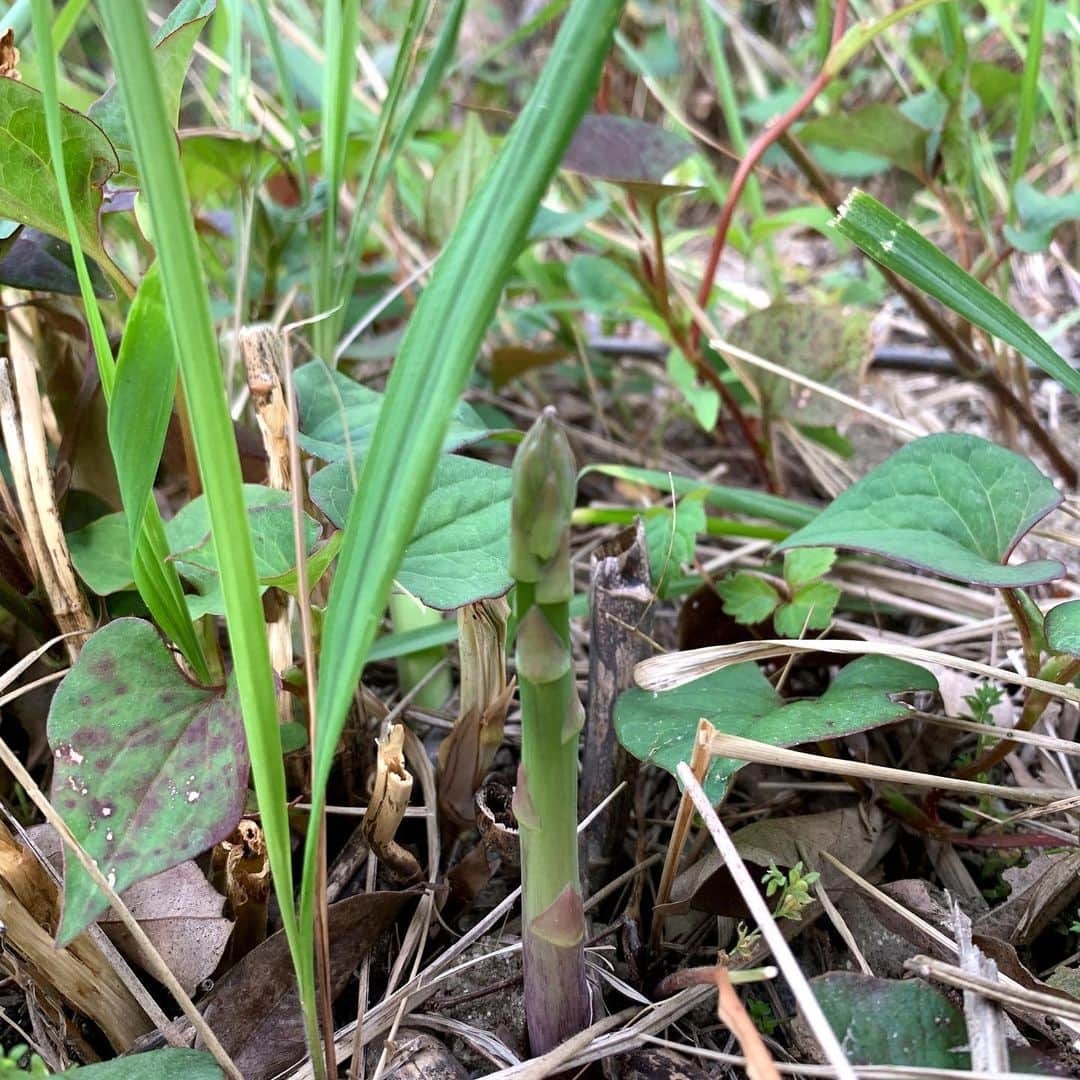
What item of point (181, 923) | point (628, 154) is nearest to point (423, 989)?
point (181, 923)

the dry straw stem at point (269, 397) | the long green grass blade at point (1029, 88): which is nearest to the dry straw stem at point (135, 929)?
the dry straw stem at point (269, 397)

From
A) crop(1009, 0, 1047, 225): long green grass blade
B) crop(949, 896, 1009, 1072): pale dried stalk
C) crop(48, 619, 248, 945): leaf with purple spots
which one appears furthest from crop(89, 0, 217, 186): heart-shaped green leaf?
crop(1009, 0, 1047, 225): long green grass blade

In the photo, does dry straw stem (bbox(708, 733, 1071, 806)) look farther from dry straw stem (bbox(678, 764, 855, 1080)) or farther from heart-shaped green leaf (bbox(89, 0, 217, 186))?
heart-shaped green leaf (bbox(89, 0, 217, 186))

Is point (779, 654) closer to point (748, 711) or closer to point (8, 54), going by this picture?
point (748, 711)

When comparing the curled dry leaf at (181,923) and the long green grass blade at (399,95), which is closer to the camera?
the curled dry leaf at (181,923)

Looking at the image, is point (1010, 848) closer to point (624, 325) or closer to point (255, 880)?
point (255, 880)

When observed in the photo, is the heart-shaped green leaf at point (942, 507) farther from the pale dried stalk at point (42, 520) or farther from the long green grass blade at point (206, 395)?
the pale dried stalk at point (42, 520)

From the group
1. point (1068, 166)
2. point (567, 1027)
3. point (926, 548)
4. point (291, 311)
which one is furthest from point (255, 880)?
point (1068, 166)
